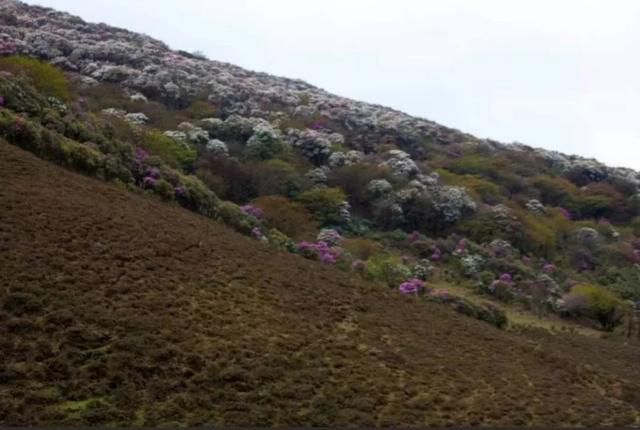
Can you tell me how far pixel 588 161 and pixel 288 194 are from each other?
4483 cm

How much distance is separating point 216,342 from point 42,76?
2803 cm

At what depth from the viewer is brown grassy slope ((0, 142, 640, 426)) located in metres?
13.5

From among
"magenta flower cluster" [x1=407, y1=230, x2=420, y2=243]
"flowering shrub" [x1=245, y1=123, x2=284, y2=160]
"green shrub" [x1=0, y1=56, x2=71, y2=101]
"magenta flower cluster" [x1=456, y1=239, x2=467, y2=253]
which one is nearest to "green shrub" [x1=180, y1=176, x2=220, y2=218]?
"green shrub" [x1=0, y1=56, x2=71, y2=101]

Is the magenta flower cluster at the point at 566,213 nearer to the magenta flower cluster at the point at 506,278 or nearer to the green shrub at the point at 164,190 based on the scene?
the magenta flower cluster at the point at 506,278

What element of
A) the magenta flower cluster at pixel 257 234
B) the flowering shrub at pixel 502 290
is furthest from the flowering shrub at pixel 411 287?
the flowering shrub at pixel 502 290

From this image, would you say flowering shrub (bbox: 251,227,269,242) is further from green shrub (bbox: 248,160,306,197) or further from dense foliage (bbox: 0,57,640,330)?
green shrub (bbox: 248,160,306,197)

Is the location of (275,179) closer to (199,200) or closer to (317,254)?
(317,254)

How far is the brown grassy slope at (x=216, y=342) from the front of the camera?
13.5 meters

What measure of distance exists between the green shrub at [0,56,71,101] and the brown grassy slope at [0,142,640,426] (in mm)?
14159

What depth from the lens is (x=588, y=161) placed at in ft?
251

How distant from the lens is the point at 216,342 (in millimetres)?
16406

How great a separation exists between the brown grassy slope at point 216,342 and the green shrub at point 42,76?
46.5ft

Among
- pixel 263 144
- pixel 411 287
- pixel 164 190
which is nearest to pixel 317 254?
pixel 411 287

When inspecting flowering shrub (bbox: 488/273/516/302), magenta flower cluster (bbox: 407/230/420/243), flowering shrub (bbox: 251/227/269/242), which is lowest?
flowering shrub (bbox: 251/227/269/242)
